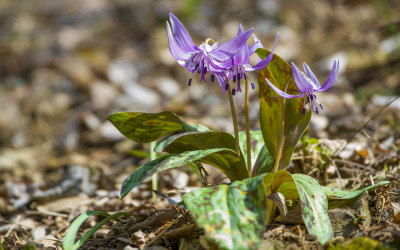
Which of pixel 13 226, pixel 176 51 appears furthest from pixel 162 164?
pixel 13 226

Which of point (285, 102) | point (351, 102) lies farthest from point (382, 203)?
point (351, 102)

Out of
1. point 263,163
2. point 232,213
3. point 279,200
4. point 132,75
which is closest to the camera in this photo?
point 232,213

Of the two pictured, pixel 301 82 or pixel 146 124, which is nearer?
pixel 301 82

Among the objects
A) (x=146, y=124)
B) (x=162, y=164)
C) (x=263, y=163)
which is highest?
(x=146, y=124)

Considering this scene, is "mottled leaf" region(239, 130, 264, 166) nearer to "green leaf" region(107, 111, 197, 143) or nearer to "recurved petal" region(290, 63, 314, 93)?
"green leaf" region(107, 111, 197, 143)

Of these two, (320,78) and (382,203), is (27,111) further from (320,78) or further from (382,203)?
(382,203)

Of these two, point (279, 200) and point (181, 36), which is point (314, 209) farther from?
point (181, 36)

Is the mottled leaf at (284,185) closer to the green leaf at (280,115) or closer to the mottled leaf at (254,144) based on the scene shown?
the green leaf at (280,115)

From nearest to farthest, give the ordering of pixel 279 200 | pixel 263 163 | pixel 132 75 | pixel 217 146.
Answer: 1. pixel 279 200
2. pixel 217 146
3. pixel 263 163
4. pixel 132 75
